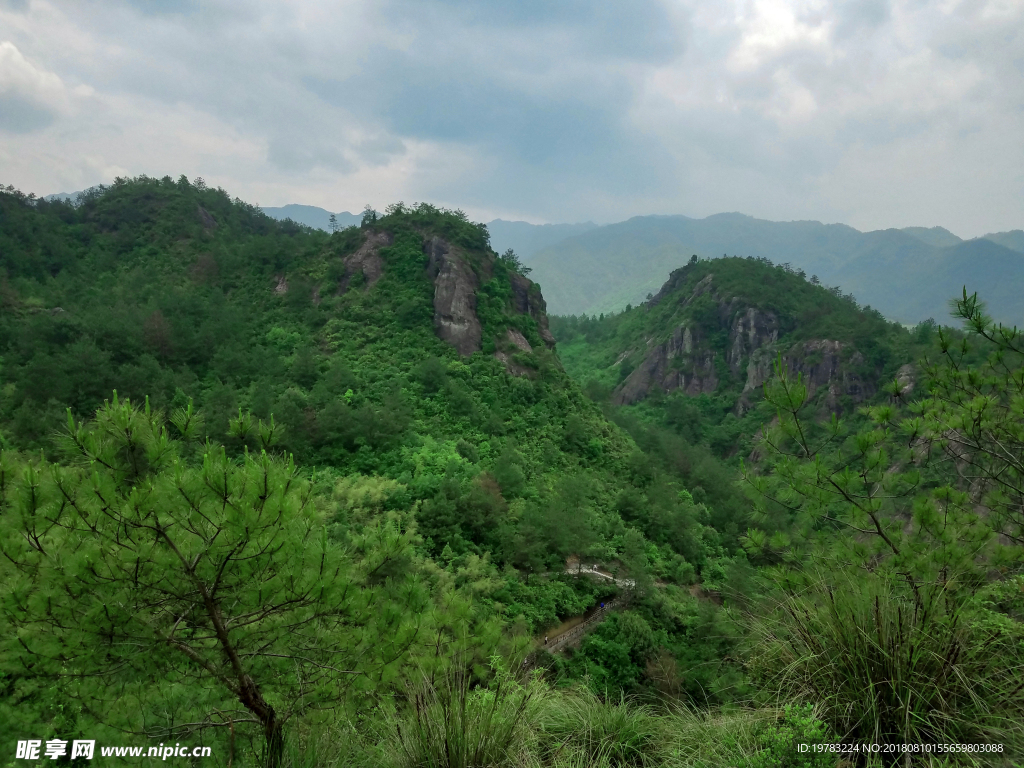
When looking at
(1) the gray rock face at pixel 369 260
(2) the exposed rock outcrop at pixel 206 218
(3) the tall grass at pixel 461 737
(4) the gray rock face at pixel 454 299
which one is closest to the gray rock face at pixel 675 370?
(4) the gray rock face at pixel 454 299

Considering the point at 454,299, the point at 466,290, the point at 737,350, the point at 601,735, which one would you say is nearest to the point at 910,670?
the point at 601,735

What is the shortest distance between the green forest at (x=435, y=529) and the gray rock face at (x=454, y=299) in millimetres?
175

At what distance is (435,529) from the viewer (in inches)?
535

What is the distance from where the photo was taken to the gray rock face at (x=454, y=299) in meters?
26.3

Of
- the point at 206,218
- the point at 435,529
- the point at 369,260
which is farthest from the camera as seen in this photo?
the point at 206,218

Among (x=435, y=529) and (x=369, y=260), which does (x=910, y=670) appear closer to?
(x=435, y=529)

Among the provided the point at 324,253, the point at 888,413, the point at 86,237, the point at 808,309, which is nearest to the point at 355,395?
the point at 324,253

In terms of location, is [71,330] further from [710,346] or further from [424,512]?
[710,346]

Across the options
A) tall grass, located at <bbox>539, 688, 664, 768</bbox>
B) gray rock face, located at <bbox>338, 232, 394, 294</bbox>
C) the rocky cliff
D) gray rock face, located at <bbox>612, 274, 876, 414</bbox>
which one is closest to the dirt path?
tall grass, located at <bbox>539, 688, 664, 768</bbox>

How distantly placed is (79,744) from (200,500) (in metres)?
2.42

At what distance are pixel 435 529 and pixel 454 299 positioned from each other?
16.1m

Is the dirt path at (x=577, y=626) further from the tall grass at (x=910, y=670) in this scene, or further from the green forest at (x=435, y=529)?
the tall grass at (x=910, y=670)

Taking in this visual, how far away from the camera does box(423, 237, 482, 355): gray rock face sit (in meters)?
26.3

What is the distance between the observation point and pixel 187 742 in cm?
348
